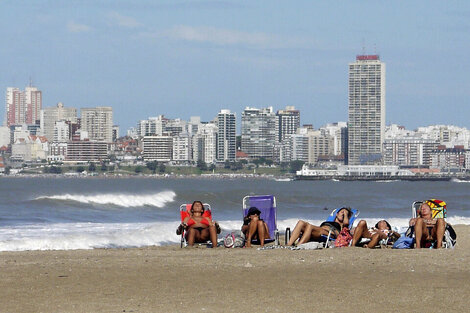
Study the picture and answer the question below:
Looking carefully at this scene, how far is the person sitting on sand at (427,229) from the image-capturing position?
12922 millimetres

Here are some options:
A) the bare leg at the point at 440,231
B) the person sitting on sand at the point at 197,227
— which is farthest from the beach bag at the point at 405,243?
the person sitting on sand at the point at 197,227

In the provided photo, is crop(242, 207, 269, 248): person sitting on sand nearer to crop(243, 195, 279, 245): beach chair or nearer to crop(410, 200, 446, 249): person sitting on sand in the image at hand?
crop(243, 195, 279, 245): beach chair

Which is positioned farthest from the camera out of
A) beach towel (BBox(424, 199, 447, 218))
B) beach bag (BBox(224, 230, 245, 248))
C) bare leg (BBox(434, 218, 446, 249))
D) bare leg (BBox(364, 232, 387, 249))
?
beach towel (BBox(424, 199, 447, 218))

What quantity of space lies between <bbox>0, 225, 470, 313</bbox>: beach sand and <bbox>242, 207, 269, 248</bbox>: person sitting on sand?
5.76 ft

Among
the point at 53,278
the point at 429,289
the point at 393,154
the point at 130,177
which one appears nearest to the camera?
the point at 429,289

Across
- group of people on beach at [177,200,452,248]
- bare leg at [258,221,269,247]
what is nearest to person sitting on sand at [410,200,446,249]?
group of people on beach at [177,200,452,248]

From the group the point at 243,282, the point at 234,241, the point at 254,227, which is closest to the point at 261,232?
the point at 254,227

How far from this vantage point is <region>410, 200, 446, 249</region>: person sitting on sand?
509 inches

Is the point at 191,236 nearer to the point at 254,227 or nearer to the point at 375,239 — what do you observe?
the point at 254,227

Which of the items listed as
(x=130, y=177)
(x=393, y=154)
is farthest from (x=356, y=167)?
(x=130, y=177)

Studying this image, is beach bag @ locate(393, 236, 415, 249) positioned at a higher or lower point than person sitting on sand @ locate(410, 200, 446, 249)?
lower

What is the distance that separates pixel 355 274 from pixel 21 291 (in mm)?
3075

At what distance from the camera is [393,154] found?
194625 millimetres

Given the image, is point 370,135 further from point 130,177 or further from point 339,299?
point 339,299
